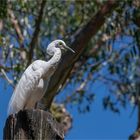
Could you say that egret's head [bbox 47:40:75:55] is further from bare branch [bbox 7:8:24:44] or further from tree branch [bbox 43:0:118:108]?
bare branch [bbox 7:8:24:44]

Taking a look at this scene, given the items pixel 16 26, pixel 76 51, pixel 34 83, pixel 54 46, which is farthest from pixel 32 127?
pixel 16 26

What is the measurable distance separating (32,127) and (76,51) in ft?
14.5

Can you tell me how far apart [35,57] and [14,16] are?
105 cm

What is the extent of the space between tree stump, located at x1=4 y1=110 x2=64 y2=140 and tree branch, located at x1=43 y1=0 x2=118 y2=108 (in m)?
3.65

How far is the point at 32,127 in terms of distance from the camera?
2652 mm

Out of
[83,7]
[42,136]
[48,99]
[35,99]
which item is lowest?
[42,136]

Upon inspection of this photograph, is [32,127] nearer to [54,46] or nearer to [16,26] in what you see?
[54,46]

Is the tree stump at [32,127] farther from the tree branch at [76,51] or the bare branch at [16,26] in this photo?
the bare branch at [16,26]

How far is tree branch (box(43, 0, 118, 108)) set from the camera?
21.8 feet

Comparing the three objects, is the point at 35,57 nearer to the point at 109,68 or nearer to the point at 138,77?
the point at 109,68

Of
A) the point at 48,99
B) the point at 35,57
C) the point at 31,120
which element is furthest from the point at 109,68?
the point at 31,120

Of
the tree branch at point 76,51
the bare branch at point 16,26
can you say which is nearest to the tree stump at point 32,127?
the tree branch at point 76,51

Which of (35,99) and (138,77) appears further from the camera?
(138,77)

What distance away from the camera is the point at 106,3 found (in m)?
7.84
